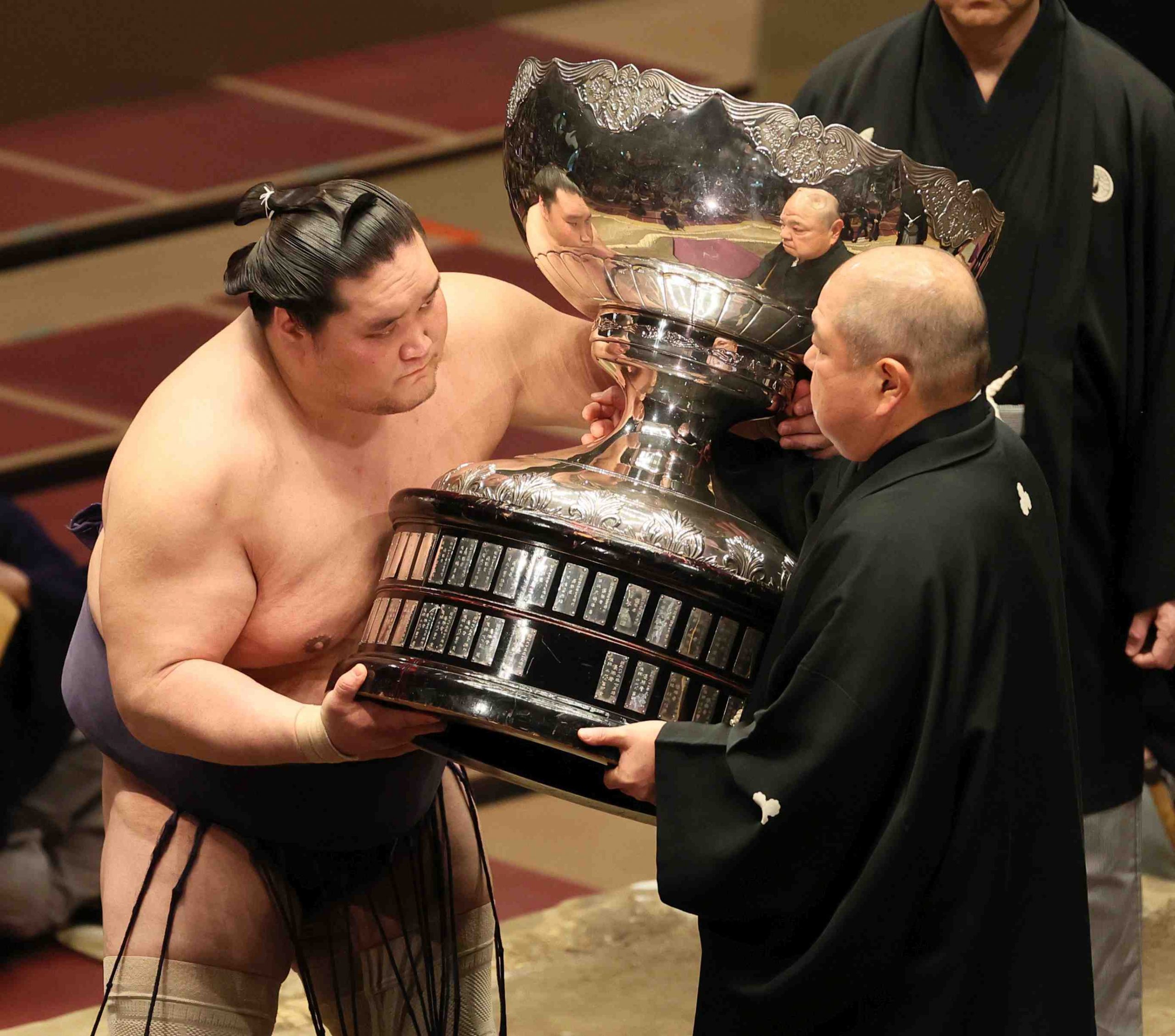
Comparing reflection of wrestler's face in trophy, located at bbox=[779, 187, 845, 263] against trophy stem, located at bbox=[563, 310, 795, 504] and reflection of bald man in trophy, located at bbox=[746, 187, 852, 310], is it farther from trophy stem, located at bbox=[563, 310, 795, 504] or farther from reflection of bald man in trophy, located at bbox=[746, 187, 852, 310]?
trophy stem, located at bbox=[563, 310, 795, 504]

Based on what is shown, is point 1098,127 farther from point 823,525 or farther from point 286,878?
point 286,878

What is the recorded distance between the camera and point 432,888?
79.8 inches

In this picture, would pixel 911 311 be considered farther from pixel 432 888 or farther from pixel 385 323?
pixel 432 888

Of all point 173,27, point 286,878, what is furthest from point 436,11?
point 286,878

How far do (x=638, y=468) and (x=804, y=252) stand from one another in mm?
245

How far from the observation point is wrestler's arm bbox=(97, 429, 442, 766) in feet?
5.55

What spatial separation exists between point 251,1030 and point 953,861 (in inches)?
28.5

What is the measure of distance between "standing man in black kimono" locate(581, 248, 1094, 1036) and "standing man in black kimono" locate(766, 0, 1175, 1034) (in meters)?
0.60

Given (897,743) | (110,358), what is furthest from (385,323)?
(110,358)

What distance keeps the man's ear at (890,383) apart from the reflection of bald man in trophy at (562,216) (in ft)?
1.06

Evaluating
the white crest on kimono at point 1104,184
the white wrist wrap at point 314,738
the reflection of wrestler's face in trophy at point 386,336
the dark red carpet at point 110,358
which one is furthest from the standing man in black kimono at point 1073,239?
the dark red carpet at point 110,358

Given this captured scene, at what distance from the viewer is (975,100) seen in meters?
2.25

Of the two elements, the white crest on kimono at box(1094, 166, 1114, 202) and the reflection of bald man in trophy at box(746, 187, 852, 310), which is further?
the white crest on kimono at box(1094, 166, 1114, 202)

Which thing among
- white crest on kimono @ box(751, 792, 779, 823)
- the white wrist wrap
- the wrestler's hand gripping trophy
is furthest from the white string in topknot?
the white wrist wrap
